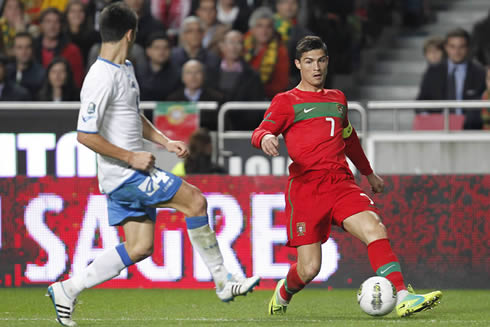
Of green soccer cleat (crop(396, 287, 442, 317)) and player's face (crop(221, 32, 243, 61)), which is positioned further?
player's face (crop(221, 32, 243, 61))

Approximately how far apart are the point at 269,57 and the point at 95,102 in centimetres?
697

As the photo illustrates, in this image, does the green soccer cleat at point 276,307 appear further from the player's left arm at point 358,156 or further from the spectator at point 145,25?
the spectator at point 145,25

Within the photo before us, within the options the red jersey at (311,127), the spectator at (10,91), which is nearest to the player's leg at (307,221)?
the red jersey at (311,127)

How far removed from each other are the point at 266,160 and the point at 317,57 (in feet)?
14.5

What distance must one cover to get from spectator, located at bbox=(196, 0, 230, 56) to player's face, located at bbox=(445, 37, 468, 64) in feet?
9.52

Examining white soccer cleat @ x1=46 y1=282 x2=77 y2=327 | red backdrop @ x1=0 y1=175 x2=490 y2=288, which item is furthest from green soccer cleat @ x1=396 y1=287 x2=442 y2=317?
red backdrop @ x1=0 y1=175 x2=490 y2=288

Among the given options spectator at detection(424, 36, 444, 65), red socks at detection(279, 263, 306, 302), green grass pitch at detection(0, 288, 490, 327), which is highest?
spectator at detection(424, 36, 444, 65)

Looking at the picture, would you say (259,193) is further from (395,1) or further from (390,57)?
(395,1)

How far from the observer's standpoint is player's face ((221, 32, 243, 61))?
13.2 m

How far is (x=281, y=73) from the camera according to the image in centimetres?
1356

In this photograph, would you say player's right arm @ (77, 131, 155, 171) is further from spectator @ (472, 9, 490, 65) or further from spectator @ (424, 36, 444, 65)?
spectator @ (472, 9, 490, 65)

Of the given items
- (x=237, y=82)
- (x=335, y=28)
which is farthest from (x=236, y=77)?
(x=335, y=28)

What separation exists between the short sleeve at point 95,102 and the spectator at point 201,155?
4705 millimetres

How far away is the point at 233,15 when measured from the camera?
1469 centimetres
